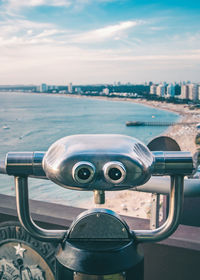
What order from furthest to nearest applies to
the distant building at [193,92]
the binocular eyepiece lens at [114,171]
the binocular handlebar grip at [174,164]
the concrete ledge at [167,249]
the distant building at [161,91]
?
the distant building at [161,91] < the distant building at [193,92] < the concrete ledge at [167,249] < the binocular handlebar grip at [174,164] < the binocular eyepiece lens at [114,171]

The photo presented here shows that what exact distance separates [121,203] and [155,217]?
15128 mm

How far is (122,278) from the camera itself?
1.93 ft

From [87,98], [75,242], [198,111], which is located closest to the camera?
[75,242]

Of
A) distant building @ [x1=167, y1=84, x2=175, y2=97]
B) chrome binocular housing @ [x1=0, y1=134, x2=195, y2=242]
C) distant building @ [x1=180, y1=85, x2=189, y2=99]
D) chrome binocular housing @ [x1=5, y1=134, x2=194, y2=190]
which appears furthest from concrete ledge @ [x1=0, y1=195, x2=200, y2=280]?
distant building @ [x1=167, y1=84, x2=175, y2=97]

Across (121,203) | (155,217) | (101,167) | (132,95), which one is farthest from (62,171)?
(132,95)

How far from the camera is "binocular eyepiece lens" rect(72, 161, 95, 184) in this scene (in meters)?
A: 0.51

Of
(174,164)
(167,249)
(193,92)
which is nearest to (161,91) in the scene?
(193,92)

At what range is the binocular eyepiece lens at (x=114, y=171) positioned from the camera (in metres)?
0.51

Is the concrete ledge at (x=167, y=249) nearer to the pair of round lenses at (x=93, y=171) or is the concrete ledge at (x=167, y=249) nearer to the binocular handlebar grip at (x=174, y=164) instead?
the binocular handlebar grip at (x=174, y=164)

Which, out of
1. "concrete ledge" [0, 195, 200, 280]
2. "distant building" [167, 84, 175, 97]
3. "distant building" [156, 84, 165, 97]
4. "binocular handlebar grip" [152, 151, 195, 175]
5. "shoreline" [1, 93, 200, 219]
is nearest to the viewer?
"binocular handlebar grip" [152, 151, 195, 175]

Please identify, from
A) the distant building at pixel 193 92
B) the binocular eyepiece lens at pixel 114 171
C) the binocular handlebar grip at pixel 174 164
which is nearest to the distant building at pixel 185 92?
the distant building at pixel 193 92

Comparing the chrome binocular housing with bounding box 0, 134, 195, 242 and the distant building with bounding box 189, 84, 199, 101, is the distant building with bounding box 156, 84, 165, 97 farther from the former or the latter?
the chrome binocular housing with bounding box 0, 134, 195, 242

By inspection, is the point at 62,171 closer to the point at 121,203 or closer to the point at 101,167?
the point at 101,167

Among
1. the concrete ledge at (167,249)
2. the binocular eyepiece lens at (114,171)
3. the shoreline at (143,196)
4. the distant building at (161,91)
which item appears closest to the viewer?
the binocular eyepiece lens at (114,171)
